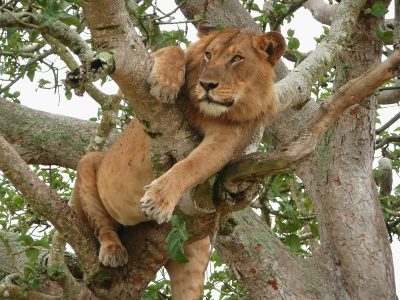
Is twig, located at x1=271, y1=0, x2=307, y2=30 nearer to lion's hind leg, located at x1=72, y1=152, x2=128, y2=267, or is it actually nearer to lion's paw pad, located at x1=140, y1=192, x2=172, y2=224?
lion's hind leg, located at x1=72, y1=152, x2=128, y2=267

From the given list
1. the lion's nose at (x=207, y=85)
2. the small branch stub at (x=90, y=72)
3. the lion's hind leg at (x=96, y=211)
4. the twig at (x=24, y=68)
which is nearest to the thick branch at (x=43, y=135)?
the twig at (x=24, y=68)

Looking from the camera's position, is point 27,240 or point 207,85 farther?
point 27,240

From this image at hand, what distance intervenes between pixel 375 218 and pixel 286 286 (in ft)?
2.60

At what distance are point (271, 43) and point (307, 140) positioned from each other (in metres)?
0.88

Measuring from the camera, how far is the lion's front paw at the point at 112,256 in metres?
4.18

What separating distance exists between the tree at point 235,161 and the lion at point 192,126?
0.29 feet

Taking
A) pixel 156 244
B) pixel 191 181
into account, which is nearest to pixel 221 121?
pixel 191 181

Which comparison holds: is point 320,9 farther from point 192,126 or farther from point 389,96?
point 192,126

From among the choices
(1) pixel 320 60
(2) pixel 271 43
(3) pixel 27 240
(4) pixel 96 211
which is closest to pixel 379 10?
(1) pixel 320 60

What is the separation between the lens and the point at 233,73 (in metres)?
3.85

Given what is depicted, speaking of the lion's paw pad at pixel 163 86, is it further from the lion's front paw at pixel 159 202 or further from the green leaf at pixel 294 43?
the green leaf at pixel 294 43

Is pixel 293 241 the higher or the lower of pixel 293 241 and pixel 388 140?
the lower

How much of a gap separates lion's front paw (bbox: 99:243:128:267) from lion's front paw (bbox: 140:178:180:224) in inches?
36.0

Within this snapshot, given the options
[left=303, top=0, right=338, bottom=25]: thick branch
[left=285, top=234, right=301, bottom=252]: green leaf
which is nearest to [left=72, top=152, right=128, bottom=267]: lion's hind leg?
[left=285, top=234, right=301, bottom=252]: green leaf
